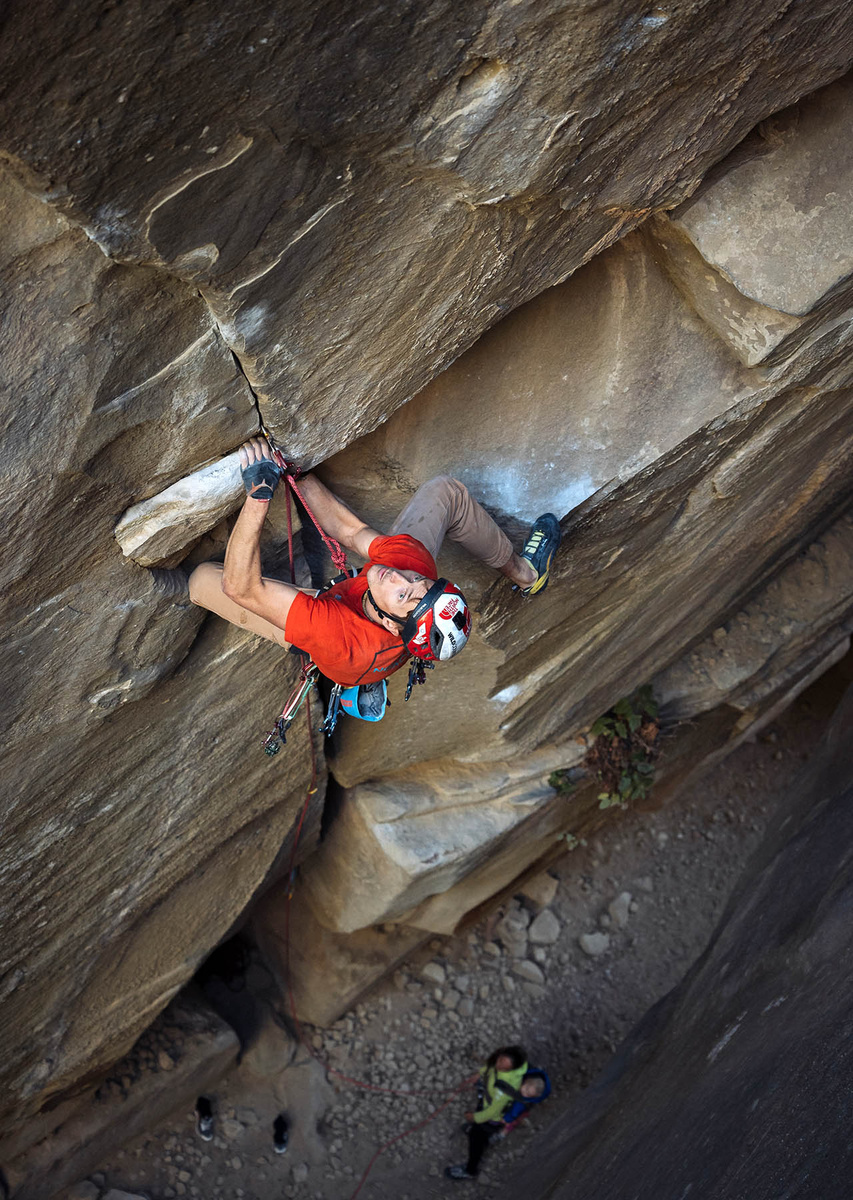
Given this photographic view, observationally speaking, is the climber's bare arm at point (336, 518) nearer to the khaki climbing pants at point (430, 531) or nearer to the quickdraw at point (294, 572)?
the quickdraw at point (294, 572)

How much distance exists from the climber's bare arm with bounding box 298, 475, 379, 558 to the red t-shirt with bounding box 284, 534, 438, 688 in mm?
387

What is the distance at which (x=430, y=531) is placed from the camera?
12.0ft

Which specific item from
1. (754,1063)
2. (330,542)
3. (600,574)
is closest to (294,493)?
(330,542)

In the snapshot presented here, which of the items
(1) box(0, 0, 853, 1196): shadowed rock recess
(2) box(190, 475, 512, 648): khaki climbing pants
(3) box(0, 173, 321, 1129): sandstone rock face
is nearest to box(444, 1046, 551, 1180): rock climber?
(1) box(0, 0, 853, 1196): shadowed rock recess

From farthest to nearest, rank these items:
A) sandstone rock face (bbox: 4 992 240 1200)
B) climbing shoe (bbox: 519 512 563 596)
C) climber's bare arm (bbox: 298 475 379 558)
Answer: sandstone rock face (bbox: 4 992 240 1200)
climbing shoe (bbox: 519 512 563 596)
climber's bare arm (bbox: 298 475 379 558)

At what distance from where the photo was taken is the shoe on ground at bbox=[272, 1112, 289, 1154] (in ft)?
21.2

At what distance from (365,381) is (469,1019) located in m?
5.66

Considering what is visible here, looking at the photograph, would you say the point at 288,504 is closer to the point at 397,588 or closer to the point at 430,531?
the point at 430,531

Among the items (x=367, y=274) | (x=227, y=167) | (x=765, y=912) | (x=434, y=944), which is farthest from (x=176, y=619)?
(x=434, y=944)

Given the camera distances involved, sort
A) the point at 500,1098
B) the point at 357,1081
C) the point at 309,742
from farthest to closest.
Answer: the point at 357,1081
the point at 500,1098
the point at 309,742

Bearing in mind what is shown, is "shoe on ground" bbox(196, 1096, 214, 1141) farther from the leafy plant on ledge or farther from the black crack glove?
the black crack glove

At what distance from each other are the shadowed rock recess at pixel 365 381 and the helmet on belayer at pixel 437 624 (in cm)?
81

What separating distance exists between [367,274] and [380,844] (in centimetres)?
397

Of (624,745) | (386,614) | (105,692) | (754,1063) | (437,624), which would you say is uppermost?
(105,692)
